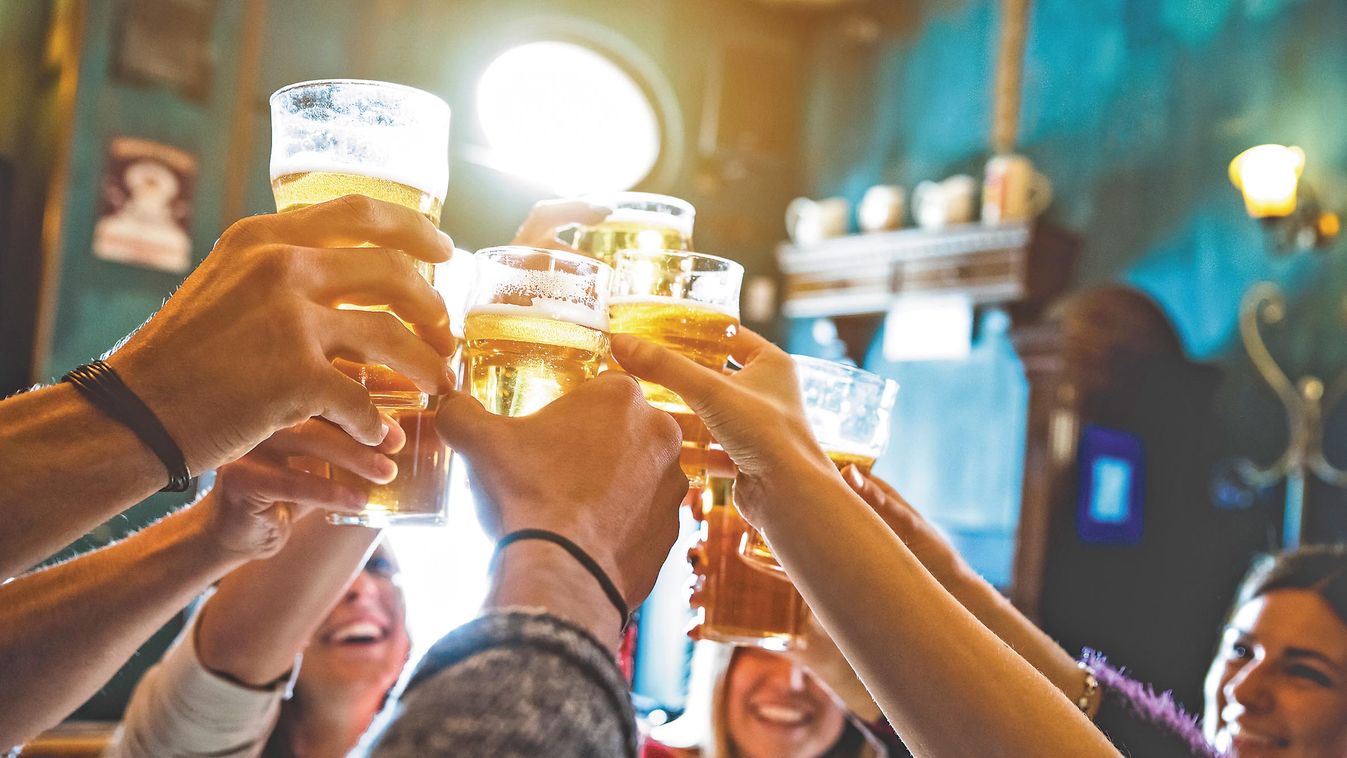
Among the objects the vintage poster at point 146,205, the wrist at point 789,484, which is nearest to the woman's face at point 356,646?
the wrist at point 789,484

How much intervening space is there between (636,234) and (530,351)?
373 millimetres

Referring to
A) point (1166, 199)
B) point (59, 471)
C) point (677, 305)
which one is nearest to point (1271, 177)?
point (1166, 199)

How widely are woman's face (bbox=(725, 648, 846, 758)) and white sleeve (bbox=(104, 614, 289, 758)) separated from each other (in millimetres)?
1437

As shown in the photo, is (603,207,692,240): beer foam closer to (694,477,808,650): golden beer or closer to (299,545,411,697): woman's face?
(694,477,808,650): golden beer

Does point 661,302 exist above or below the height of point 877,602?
above

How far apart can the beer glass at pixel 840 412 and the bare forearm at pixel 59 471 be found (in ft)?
2.40

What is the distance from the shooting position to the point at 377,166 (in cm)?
116

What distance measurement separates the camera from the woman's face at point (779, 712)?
2771 mm

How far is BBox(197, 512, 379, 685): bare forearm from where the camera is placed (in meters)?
1.48

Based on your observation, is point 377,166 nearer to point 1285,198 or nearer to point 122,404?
point 122,404

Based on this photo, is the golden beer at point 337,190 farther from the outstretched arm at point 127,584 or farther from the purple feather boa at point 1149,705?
the purple feather boa at point 1149,705

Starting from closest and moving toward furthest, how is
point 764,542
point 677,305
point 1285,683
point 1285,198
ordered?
point 677,305
point 764,542
point 1285,683
point 1285,198

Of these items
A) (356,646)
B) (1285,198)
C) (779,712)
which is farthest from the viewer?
(1285,198)

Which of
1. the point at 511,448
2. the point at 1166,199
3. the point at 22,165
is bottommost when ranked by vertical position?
the point at 511,448
